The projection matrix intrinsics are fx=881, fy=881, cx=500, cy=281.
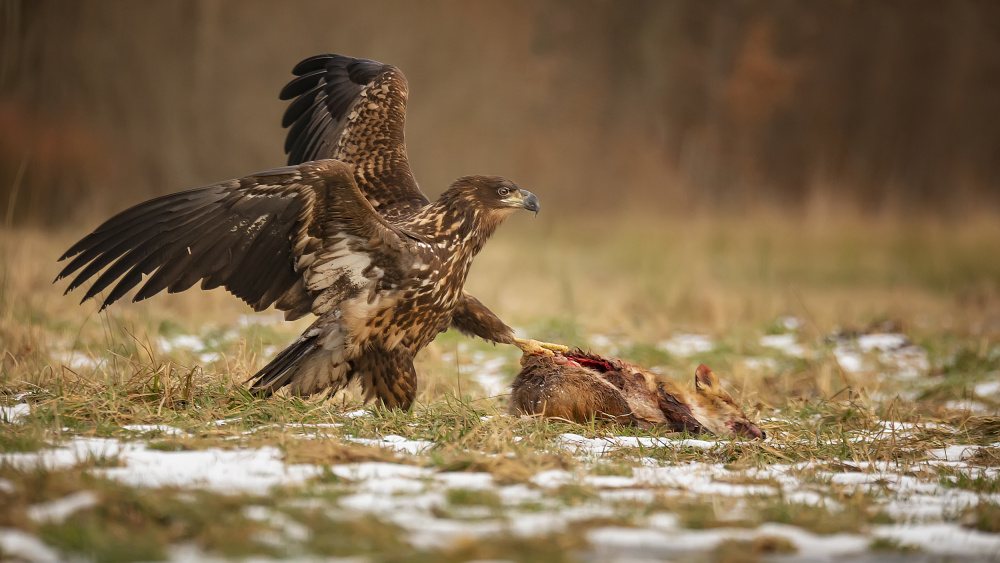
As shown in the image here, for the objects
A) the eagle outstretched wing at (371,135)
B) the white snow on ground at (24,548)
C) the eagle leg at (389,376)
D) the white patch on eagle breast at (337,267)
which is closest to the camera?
the white snow on ground at (24,548)

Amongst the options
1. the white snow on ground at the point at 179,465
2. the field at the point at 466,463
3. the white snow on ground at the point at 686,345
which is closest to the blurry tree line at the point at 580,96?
the white snow on ground at the point at 686,345

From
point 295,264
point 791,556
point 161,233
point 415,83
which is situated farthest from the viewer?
point 415,83

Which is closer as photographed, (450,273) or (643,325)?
(450,273)

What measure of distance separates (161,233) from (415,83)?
1379 centimetres

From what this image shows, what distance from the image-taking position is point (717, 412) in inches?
142

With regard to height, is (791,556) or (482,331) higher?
(482,331)

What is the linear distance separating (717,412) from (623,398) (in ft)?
1.28

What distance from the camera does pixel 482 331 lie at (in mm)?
4367

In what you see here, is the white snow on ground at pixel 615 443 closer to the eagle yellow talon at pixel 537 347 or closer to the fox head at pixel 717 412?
the fox head at pixel 717 412

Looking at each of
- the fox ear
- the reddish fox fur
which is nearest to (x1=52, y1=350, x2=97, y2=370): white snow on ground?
the reddish fox fur

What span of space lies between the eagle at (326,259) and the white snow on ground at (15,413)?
0.48 meters

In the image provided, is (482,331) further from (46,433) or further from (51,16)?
(51,16)

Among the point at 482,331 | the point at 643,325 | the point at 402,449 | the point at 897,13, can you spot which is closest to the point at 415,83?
the point at 897,13

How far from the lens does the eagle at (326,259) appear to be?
11.5ft
